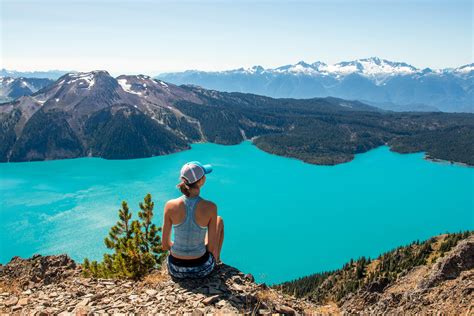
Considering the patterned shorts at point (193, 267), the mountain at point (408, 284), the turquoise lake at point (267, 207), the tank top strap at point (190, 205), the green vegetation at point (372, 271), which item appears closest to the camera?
the tank top strap at point (190, 205)

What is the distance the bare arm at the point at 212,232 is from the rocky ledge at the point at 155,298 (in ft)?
3.46

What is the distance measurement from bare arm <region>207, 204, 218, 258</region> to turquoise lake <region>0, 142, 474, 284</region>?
66.1 meters

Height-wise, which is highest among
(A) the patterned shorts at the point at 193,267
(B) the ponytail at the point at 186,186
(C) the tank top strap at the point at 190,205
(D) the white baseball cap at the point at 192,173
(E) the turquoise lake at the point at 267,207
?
(D) the white baseball cap at the point at 192,173

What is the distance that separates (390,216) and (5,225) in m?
120

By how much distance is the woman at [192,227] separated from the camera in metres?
10.8

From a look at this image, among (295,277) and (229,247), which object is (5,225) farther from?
(295,277)

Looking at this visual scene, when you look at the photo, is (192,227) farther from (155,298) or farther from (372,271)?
(372,271)

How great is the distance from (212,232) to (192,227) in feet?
2.63

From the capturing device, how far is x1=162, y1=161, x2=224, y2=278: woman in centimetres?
1080

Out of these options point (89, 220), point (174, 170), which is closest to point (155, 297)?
point (89, 220)

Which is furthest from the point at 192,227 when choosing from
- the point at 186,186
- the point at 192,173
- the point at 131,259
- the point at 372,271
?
the point at 372,271

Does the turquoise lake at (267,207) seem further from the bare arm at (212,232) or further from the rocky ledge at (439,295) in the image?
the bare arm at (212,232)

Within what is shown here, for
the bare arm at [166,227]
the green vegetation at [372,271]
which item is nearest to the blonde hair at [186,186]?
the bare arm at [166,227]

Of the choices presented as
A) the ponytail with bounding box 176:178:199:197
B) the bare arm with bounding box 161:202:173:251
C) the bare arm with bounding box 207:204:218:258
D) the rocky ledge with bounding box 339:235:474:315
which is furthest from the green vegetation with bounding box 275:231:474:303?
the ponytail with bounding box 176:178:199:197
